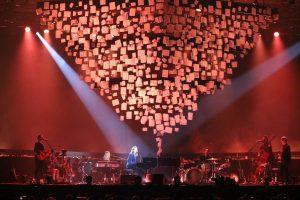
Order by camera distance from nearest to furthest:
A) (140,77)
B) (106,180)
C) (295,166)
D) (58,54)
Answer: (140,77) < (106,180) < (295,166) < (58,54)

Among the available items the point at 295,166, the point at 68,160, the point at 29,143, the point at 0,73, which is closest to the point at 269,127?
the point at 295,166

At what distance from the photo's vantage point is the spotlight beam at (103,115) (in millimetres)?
17531

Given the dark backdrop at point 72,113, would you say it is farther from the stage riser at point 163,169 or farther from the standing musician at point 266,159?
the standing musician at point 266,159

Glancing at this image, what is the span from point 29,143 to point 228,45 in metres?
7.75

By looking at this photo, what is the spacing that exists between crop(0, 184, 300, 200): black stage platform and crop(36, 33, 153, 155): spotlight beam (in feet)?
31.9

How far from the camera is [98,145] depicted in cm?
1742

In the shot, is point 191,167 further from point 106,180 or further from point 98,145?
point 98,145

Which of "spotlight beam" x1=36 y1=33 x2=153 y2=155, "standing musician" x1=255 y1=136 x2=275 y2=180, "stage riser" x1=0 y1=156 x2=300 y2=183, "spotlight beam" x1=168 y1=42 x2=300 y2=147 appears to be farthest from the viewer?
"spotlight beam" x1=168 y1=42 x2=300 y2=147

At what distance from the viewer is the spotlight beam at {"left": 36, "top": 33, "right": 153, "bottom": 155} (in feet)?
57.5

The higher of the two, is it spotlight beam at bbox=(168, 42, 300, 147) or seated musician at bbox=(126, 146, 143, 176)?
spotlight beam at bbox=(168, 42, 300, 147)

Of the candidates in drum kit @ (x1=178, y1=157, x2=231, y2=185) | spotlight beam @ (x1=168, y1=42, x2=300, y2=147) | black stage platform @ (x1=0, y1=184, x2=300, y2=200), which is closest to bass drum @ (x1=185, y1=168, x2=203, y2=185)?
drum kit @ (x1=178, y1=157, x2=231, y2=185)

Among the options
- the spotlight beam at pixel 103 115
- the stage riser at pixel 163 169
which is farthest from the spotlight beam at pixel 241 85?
the spotlight beam at pixel 103 115

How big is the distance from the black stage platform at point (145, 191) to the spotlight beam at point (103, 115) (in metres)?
9.72

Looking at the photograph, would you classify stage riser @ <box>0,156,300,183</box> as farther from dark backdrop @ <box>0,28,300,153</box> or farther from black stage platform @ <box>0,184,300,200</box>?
black stage platform @ <box>0,184,300,200</box>
